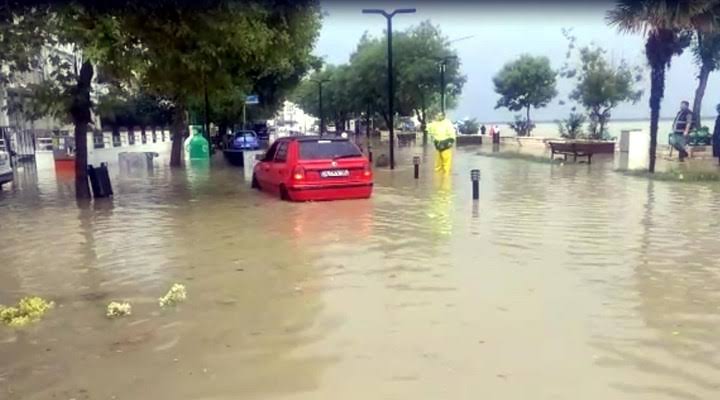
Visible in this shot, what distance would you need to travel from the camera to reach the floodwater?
5.00 metres

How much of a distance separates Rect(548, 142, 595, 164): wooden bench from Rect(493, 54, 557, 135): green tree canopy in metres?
28.3

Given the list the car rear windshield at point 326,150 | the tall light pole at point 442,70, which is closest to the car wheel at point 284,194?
the car rear windshield at point 326,150

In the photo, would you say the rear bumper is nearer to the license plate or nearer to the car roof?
the license plate

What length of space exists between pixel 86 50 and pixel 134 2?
381cm

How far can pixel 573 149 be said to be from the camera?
87.0 ft

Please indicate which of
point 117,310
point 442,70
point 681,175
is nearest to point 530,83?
point 442,70

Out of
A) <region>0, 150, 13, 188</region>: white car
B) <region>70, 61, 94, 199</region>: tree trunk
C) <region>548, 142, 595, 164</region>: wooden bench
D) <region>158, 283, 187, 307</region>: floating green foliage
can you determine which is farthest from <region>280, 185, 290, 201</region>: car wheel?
<region>548, 142, 595, 164</region>: wooden bench

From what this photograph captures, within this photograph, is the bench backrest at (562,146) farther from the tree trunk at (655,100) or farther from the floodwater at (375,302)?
the floodwater at (375,302)

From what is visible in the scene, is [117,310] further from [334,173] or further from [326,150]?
[326,150]

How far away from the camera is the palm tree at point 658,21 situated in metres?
17.8

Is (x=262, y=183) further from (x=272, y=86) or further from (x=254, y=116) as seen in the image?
(x=254, y=116)

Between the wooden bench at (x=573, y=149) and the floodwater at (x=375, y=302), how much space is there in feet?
39.3

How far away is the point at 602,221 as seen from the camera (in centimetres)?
1201

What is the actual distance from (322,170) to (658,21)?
9278 millimetres
